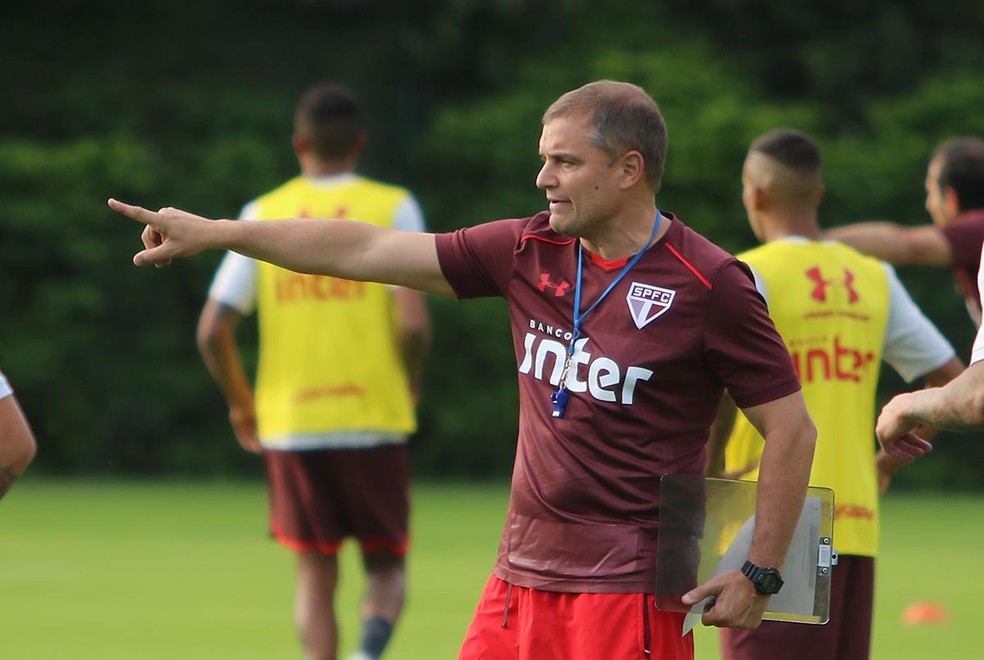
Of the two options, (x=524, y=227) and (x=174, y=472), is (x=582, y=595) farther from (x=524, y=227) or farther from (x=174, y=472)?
(x=174, y=472)

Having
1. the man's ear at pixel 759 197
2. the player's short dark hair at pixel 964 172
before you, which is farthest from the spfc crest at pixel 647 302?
the player's short dark hair at pixel 964 172

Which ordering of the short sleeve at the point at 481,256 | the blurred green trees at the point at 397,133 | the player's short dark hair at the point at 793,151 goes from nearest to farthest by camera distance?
1. the short sleeve at the point at 481,256
2. the player's short dark hair at the point at 793,151
3. the blurred green trees at the point at 397,133

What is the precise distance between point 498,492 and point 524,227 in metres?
13.1

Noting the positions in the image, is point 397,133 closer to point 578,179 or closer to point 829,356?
point 829,356

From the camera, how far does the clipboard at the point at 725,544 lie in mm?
4590

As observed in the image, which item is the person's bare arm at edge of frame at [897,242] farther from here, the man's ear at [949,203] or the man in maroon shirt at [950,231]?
the man's ear at [949,203]

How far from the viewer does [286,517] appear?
805 centimetres

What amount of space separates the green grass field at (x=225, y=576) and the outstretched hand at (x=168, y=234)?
4372mm

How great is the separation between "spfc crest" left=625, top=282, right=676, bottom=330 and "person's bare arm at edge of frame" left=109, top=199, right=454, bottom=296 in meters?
0.55

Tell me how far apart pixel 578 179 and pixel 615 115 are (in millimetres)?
188

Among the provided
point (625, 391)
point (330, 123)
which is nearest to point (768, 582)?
point (625, 391)

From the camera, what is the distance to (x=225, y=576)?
11508 millimetres

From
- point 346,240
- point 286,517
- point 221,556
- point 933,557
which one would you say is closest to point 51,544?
point 221,556

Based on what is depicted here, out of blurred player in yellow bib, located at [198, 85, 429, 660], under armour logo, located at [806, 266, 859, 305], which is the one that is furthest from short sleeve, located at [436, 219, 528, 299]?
blurred player in yellow bib, located at [198, 85, 429, 660]
